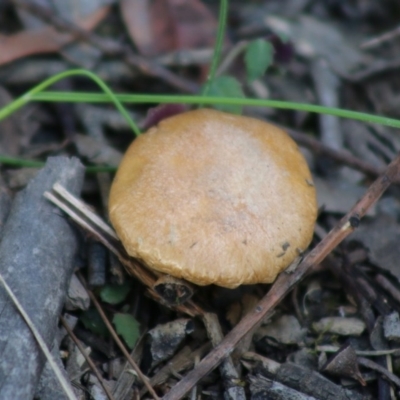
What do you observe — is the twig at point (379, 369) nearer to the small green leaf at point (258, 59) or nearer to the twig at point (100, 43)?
the small green leaf at point (258, 59)

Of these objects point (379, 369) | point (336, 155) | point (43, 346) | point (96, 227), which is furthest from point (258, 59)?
point (43, 346)

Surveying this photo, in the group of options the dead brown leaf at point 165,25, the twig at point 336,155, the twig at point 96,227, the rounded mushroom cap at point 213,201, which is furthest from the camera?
the dead brown leaf at point 165,25

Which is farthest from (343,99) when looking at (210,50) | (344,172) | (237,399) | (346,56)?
(237,399)

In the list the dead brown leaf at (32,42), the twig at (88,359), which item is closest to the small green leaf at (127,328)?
the twig at (88,359)

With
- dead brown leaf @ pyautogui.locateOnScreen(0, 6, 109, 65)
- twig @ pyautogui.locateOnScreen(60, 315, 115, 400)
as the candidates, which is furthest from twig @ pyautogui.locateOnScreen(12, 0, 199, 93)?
twig @ pyautogui.locateOnScreen(60, 315, 115, 400)

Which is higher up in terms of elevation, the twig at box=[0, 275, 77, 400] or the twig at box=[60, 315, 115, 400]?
the twig at box=[0, 275, 77, 400]

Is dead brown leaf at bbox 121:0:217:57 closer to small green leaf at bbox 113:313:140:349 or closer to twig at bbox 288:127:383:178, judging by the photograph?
twig at bbox 288:127:383:178
